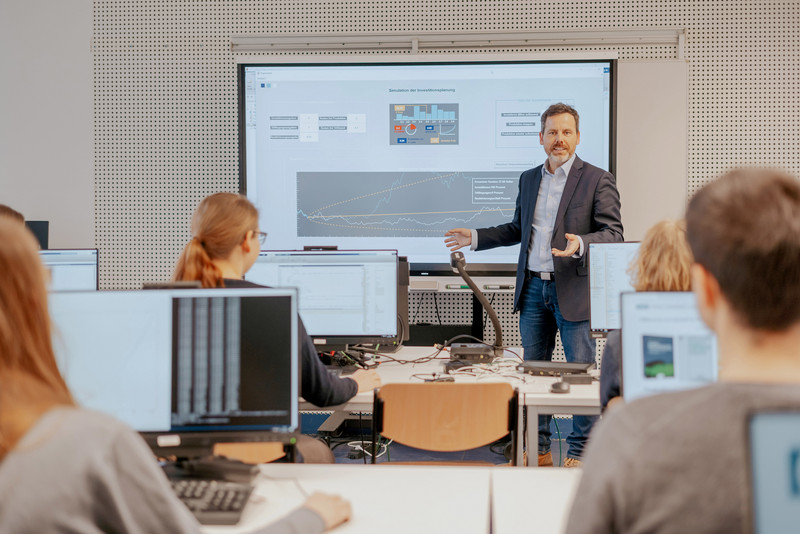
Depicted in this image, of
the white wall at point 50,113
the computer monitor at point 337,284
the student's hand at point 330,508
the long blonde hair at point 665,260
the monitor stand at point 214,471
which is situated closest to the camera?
the student's hand at point 330,508

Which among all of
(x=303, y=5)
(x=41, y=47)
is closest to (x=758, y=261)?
(x=303, y=5)

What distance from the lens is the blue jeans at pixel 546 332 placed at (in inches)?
128

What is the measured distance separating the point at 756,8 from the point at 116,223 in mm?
4576

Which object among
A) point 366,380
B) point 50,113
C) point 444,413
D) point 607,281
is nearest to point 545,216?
point 607,281

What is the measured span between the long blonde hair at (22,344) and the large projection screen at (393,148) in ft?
11.1

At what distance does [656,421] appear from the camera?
71 centimetres

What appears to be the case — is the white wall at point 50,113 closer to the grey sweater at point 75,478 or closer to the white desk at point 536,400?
the white desk at point 536,400

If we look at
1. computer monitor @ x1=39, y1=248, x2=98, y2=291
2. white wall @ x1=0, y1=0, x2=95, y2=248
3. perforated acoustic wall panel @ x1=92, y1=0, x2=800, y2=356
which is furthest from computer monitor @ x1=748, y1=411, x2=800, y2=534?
white wall @ x1=0, y1=0, x2=95, y2=248

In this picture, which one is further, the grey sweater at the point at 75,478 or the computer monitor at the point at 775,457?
the grey sweater at the point at 75,478

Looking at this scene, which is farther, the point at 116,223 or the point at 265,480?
the point at 116,223

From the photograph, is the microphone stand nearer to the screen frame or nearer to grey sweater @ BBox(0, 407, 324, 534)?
the screen frame

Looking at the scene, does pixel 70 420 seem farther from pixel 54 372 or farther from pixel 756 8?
pixel 756 8

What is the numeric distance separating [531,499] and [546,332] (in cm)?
218

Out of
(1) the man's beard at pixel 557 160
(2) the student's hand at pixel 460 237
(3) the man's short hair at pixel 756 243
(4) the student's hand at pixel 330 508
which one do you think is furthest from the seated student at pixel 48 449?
(1) the man's beard at pixel 557 160
